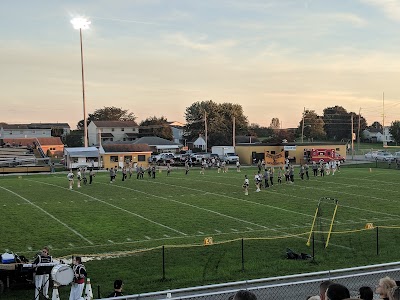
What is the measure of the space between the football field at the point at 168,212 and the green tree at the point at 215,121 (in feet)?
200

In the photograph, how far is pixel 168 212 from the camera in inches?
950

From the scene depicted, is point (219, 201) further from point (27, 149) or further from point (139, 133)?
point (139, 133)

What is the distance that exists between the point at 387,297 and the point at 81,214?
20004 millimetres

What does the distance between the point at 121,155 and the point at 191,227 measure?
41297 mm

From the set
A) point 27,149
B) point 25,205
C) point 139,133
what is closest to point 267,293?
point 25,205

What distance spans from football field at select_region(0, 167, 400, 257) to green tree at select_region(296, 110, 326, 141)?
7902cm

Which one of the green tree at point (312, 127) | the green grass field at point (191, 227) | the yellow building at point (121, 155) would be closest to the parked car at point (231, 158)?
the yellow building at point (121, 155)

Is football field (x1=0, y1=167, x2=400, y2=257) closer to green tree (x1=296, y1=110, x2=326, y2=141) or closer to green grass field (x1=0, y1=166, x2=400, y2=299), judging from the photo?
green grass field (x1=0, y1=166, x2=400, y2=299)

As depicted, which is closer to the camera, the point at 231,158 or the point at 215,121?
the point at 231,158

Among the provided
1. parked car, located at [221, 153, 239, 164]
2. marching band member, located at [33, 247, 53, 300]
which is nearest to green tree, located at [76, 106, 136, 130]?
parked car, located at [221, 153, 239, 164]

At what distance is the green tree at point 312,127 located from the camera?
4596 inches

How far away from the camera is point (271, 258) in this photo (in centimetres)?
1478

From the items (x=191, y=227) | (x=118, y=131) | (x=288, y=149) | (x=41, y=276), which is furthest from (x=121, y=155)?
(x=118, y=131)

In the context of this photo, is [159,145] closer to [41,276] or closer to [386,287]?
[41,276]
